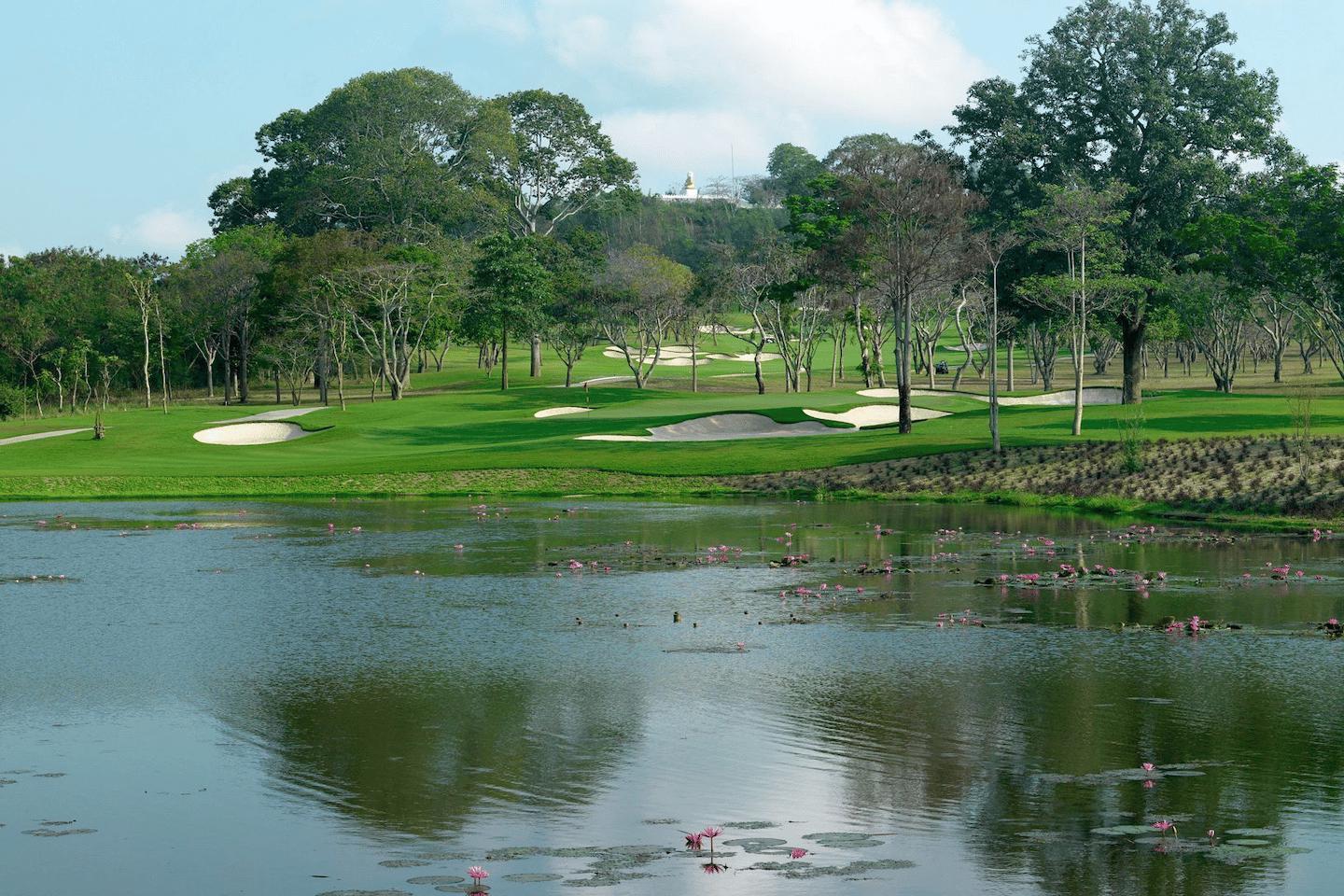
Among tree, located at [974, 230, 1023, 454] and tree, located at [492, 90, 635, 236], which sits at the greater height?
tree, located at [492, 90, 635, 236]

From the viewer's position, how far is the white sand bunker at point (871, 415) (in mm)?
68375

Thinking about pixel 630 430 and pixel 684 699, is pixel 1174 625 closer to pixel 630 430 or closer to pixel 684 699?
pixel 684 699

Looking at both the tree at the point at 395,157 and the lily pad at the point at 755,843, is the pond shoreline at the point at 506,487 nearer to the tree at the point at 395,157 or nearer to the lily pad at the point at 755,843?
the lily pad at the point at 755,843

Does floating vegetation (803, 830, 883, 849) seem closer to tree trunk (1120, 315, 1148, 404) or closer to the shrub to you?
tree trunk (1120, 315, 1148, 404)

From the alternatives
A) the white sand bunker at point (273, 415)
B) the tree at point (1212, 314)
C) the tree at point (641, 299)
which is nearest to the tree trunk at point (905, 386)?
the tree at point (1212, 314)

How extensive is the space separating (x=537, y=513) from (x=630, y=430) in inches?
877

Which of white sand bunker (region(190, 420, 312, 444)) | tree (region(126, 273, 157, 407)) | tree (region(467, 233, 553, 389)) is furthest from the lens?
tree (region(467, 233, 553, 389))

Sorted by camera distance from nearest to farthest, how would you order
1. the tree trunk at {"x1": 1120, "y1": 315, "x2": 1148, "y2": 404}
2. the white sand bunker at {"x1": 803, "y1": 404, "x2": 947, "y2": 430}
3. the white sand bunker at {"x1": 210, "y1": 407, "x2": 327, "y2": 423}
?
1. the white sand bunker at {"x1": 803, "y1": 404, "x2": 947, "y2": 430}
2. the tree trunk at {"x1": 1120, "y1": 315, "x2": 1148, "y2": 404}
3. the white sand bunker at {"x1": 210, "y1": 407, "x2": 327, "y2": 423}

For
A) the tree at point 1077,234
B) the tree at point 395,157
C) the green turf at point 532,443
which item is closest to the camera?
the tree at point 1077,234

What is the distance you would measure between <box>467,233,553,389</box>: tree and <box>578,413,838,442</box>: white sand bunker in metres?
38.5

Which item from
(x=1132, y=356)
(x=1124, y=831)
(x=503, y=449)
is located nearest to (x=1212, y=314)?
(x=1132, y=356)

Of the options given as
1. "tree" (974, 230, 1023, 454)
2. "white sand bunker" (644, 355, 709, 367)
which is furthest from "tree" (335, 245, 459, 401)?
"tree" (974, 230, 1023, 454)

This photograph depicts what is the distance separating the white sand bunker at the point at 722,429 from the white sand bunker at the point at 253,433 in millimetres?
16424

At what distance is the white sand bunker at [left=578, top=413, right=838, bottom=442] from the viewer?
65.9 metres
